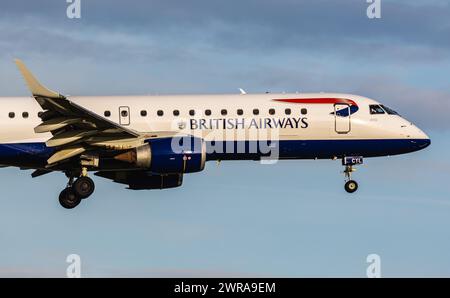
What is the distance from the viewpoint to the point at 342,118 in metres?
51.3

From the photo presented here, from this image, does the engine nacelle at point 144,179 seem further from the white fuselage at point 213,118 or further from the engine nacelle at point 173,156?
the engine nacelle at point 173,156

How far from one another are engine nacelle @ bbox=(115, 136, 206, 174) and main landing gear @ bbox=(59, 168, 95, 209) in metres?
2.90

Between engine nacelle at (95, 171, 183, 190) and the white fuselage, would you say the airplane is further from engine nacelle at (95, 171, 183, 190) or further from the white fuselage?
engine nacelle at (95, 171, 183, 190)

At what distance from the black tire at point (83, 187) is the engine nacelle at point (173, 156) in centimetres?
284

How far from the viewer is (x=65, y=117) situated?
157 feet

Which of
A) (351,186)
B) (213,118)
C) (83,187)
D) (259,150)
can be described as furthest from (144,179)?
(351,186)

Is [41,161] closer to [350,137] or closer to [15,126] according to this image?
[15,126]

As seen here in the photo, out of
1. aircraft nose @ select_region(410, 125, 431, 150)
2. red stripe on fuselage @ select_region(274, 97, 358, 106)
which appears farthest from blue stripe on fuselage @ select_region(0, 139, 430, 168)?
red stripe on fuselage @ select_region(274, 97, 358, 106)

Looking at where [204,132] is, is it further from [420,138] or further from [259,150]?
[420,138]

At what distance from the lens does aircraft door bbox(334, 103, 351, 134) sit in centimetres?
5119
